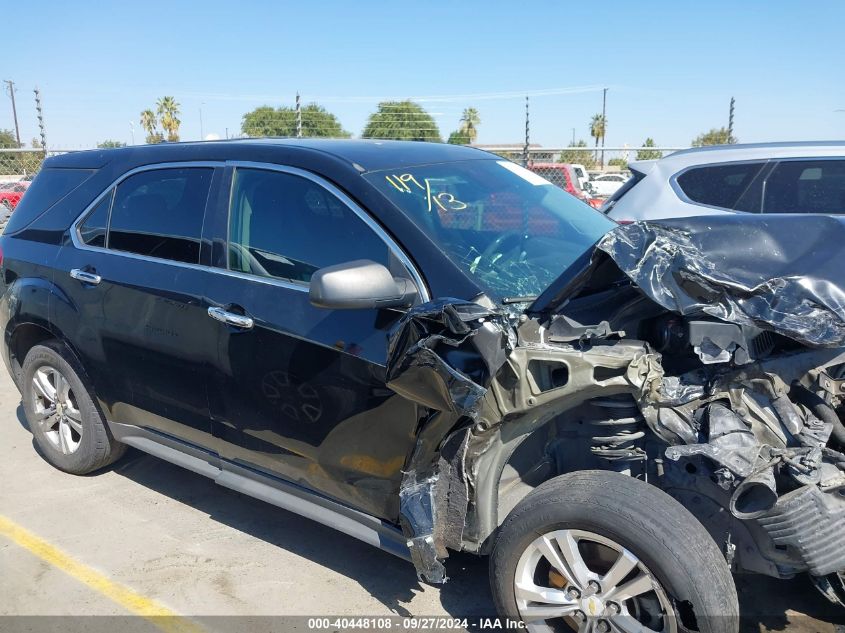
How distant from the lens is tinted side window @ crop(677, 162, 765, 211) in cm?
558

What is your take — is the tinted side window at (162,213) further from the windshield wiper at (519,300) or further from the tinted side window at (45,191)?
the windshield wiper at (519,300)

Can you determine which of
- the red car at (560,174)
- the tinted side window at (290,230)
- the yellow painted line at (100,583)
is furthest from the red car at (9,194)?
the tinted side window at (290,230)

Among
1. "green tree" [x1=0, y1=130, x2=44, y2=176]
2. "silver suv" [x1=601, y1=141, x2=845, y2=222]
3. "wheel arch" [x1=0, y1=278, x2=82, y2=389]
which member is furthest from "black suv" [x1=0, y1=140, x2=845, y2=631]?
"green tree" [x1=0, y1=130, x2=44, y2=176]

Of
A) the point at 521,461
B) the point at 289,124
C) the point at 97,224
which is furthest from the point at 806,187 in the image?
the point at 289,124

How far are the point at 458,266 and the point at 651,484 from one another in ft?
3.50

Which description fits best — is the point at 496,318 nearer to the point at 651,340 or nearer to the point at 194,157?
the point at 651,340

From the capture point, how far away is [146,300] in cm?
354

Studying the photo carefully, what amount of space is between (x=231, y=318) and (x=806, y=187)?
4.54 m

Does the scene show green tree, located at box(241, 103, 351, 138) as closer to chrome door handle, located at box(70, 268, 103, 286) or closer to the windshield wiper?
chrome door handle, located at box(70, 268, 103, 286)

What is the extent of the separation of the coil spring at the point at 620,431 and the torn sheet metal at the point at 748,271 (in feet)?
1.37

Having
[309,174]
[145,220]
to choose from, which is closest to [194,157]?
[145,220]

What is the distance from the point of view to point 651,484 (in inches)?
99.9

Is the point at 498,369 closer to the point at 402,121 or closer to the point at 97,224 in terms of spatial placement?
the point at 97,224

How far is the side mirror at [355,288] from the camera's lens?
99.6 inches
